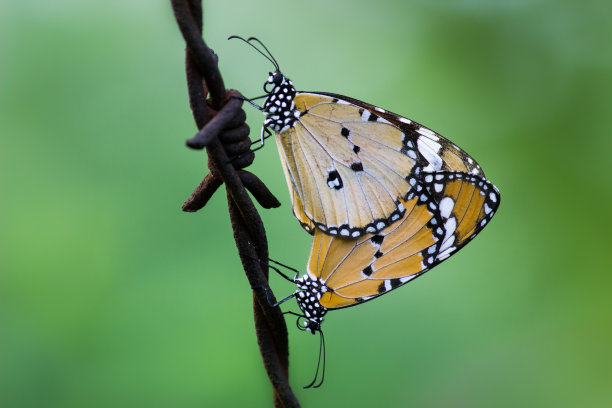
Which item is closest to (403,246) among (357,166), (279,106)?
(357,166)

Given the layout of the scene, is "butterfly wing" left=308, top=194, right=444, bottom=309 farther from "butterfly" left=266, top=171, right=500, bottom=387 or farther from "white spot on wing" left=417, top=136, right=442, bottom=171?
"white spot on wing" left=417, top=136, right=442, bottom=171

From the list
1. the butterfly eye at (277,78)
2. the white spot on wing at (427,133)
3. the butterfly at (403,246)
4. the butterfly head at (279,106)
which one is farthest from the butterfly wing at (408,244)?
the butterfly eye at (277,78)

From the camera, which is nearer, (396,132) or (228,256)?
(396,132)

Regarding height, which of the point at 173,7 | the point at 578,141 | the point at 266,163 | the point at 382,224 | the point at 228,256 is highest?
the point at 578,141

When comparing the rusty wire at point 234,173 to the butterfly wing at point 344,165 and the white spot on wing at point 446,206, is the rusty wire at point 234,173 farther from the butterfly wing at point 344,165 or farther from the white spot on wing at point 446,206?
the white spot on wing at point 446,206

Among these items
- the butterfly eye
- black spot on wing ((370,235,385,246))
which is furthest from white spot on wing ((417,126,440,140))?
the butterfly eye

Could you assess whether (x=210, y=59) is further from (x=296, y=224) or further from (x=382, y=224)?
(x=296, y=224)

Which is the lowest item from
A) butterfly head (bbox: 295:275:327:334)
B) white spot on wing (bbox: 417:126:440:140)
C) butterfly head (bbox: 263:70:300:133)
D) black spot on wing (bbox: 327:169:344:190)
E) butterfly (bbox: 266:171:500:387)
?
butterfly head (bbox: 295:275:327:334)

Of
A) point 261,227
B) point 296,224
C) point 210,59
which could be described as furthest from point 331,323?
point 210,59
